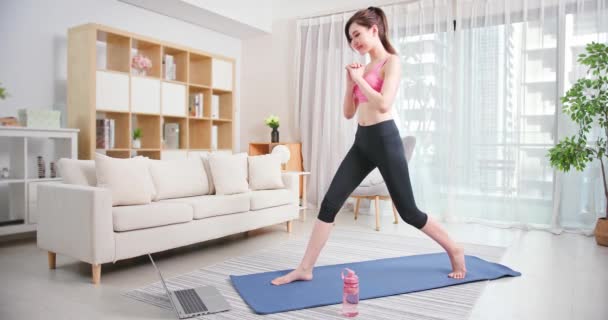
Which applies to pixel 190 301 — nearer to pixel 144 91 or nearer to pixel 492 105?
pixel 144 91

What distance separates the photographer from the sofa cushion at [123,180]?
9.23 feet

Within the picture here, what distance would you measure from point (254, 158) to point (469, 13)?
9.19 ft

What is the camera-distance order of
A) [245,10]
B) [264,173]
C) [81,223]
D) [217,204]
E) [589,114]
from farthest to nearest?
[245,10] < [264,173] < [589,114] < [217,204] < [81,223]

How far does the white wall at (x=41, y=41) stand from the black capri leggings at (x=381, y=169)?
9.23 feet

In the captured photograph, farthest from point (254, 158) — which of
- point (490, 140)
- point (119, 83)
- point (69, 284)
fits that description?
point (490, 140)

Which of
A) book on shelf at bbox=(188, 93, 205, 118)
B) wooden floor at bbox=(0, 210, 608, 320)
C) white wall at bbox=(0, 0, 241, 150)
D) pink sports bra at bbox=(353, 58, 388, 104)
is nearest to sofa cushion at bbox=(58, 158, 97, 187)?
wooden floor at bbox=(0, 210, 608, 320)

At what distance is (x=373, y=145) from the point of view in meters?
2.38

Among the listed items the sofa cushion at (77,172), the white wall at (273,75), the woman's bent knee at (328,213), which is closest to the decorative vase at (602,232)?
the woman's bent knee at (328,213)

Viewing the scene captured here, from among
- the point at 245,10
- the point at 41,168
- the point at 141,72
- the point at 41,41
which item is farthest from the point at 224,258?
the point at 245,10

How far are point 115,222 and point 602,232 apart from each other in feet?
12.2

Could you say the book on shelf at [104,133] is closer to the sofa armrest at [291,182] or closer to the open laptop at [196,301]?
the sofa armrest at [291,182]

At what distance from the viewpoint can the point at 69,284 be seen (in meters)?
2.50

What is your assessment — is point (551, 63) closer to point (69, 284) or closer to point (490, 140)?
point (490, 140)

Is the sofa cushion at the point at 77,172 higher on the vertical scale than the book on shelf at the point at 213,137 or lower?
lower
